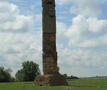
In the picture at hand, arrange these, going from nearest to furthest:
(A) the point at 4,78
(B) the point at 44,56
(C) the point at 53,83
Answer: (C) the point at 53,83 < (B) the point at 44,56 < (A) the point at 4,78

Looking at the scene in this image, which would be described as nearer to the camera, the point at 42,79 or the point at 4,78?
the point at 42,79

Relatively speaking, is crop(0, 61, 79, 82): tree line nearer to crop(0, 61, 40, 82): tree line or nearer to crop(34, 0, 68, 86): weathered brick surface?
crop(0, 61, 40, 82): tree line

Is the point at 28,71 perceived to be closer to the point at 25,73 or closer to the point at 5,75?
the point at 25,73

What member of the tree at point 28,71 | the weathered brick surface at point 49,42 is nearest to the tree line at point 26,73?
the tree at point 28,71

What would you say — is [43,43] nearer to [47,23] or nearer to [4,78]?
[47,23]

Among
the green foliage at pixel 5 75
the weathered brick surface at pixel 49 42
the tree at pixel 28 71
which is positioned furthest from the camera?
the tree at pixel 28 71

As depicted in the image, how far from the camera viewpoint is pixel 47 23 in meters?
22.6

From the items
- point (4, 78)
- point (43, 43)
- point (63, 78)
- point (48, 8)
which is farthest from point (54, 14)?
point (4, 78)

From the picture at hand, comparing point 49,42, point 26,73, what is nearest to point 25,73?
point 26,73

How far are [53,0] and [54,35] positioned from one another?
2.84 metres

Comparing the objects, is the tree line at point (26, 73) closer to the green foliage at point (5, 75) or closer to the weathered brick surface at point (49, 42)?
the green foliage at point (5, 75)

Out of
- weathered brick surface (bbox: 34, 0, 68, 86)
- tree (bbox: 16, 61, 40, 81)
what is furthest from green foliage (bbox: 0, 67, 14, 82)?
weathered brick surface (bbox: 34, 0, 68, 86)

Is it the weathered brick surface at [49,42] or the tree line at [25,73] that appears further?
the tree line at [25,73]

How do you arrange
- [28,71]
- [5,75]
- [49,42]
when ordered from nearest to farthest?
[49,42] < [5,75] < [28,71]
